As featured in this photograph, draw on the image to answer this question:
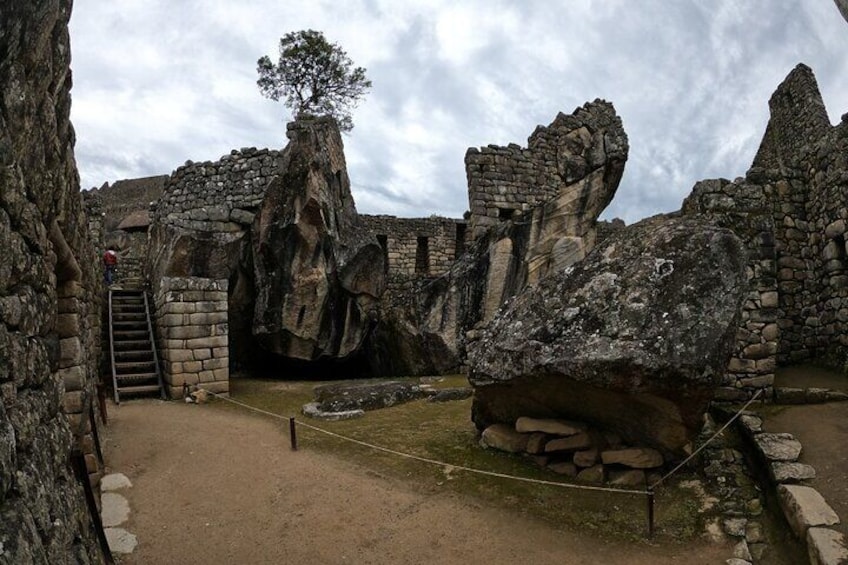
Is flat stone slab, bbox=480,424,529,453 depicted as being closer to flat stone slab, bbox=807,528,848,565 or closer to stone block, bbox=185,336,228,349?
flat stone slab, bbox=807,528,848,565

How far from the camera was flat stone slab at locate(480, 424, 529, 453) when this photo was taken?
271 inches

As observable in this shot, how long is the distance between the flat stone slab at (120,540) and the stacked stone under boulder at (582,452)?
4269mm

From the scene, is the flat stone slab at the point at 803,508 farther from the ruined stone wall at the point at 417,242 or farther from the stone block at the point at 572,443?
the ruined stone wall at the point at 417,242

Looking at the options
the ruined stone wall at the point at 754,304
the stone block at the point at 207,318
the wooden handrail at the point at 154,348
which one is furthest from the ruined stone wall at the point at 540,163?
the wooden handrail at the point at 154,348

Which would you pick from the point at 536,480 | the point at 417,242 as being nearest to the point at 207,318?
the point at 536,480

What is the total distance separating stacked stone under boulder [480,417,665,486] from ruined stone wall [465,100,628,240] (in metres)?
9.80

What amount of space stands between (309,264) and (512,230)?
5.34 m

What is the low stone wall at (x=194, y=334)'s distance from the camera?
1070cm

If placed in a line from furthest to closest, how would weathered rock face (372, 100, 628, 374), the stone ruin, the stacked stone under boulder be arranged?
weathered rock face (372, 100, 628, 374) < the stacked stone under boulder < the stone ruin

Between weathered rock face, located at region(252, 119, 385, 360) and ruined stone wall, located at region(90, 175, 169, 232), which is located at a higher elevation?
ruined stone wall, located at region(90, 175, 169, 232)

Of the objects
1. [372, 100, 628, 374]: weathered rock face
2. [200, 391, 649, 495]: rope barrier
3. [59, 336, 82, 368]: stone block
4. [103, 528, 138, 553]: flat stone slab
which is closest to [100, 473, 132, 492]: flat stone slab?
[103, 528, 138, 553]: flat stone slab

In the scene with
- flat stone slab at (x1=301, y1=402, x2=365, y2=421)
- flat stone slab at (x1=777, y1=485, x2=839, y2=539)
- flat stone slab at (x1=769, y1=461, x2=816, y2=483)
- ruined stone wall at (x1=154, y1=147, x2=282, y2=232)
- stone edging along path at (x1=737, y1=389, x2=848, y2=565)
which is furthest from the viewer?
ruined stone wall at (x1=154, y1=147, x2=282, y2=232)

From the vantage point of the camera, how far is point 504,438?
702cm

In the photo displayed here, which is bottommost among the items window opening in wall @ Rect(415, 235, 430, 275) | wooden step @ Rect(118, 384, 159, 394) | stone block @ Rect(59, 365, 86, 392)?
wooden step @ Rect(118, 384, 159, 394)
